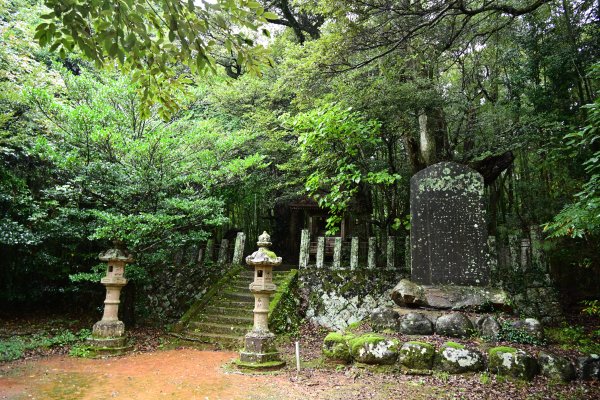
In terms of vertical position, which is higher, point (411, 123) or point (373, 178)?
point (411, 123)

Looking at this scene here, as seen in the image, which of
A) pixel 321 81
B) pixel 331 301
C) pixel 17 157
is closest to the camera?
pixel 321 81

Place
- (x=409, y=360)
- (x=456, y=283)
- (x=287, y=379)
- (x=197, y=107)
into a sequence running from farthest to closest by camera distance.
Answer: (x=197, y=107)
(x=456, y=283)
(x=287, y=379)
(x=409, y=360)

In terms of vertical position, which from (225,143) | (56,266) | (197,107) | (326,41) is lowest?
(56,266)

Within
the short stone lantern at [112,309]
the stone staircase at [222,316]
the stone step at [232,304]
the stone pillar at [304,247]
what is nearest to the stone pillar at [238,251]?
the stone staircase at [222,316]

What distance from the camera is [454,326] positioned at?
5.55 meters

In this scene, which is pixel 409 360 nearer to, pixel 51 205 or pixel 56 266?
pixel 51 205

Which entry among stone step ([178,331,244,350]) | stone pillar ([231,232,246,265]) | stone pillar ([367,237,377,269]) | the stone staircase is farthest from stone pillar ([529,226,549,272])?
stone pillar ([231,232,246,265])

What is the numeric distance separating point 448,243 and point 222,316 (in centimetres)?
533

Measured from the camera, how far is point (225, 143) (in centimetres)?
820

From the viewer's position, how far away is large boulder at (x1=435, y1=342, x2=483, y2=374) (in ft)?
16.1

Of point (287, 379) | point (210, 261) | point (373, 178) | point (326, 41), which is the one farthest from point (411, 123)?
point (210, 261)

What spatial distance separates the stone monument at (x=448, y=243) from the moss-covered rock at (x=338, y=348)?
1.20 m

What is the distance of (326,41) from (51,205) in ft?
23.2

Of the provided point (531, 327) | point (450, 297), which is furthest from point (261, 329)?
point (531, 327)
